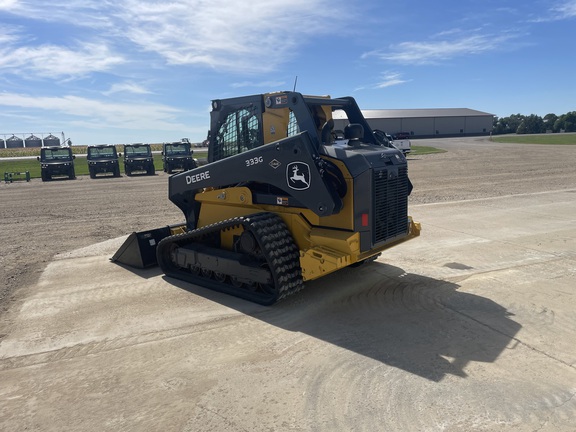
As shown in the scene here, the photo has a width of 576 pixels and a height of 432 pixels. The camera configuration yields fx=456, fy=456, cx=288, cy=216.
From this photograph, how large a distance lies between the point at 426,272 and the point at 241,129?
3.50m

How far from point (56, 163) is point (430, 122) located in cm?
7165

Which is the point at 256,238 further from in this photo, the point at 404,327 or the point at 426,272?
the point at 426,272

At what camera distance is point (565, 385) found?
12.5 ft

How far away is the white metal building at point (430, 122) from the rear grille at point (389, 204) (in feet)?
250

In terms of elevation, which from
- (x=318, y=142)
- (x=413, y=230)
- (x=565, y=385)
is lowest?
(x=565, y=385)

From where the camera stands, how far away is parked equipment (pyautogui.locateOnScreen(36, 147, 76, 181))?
25172 mm

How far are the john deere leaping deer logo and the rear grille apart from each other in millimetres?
812

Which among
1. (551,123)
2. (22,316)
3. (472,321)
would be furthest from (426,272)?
(551,123)

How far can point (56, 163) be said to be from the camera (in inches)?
999

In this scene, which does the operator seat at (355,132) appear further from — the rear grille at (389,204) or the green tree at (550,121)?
the green tree at (550,121)

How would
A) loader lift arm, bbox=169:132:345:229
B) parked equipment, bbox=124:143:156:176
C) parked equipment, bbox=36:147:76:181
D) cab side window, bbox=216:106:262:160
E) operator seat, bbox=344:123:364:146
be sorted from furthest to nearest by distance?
parked equipment, bbox=124:143:156:176, parked equipment, bbox=36:147:76:181, cab side window, bbox=216:106:262:160, operator seat, bbox=344:123:364:146, loader lift arm, bbox=169:132:345:229

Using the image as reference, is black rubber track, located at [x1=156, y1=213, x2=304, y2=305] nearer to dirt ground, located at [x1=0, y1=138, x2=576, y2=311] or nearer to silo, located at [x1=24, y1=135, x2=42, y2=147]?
dirt ground, located at [x1=0, y1=138, x2=576, y2=311]

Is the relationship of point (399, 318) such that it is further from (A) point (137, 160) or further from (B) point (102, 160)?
(B) point (102, 160)

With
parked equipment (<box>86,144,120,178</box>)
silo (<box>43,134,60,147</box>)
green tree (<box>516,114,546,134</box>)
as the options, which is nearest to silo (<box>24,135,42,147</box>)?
silo (<box>43,134,60,147</box>)
